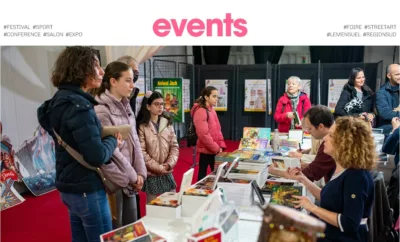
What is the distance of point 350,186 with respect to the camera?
1.46 meters

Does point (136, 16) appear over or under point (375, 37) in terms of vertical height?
over

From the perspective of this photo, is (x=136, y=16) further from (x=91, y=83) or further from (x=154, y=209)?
(x=154, y=209)

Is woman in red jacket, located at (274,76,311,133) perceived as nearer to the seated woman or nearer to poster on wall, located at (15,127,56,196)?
the seated woman

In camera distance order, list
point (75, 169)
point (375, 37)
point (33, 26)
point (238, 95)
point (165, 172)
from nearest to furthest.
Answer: point (75, 169) → point (375, 37) → point (33, 26) → point (165, 172) → point (238, 95)

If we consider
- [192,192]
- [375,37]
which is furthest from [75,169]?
[375,37]

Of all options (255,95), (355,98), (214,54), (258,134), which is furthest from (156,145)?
(214,54)

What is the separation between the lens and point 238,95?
805 cm

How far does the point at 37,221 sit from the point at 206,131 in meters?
1.99

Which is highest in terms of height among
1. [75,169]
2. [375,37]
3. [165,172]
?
[375,37]

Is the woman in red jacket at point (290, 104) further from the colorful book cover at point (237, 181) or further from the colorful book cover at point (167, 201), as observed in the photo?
the colorful book cover at point (167, 201)

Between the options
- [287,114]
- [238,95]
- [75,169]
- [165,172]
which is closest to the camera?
[75,169]

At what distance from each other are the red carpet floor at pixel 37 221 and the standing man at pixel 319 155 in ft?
6.66

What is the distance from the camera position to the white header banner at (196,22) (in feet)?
5.98

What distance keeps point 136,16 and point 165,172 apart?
1.29 metres
